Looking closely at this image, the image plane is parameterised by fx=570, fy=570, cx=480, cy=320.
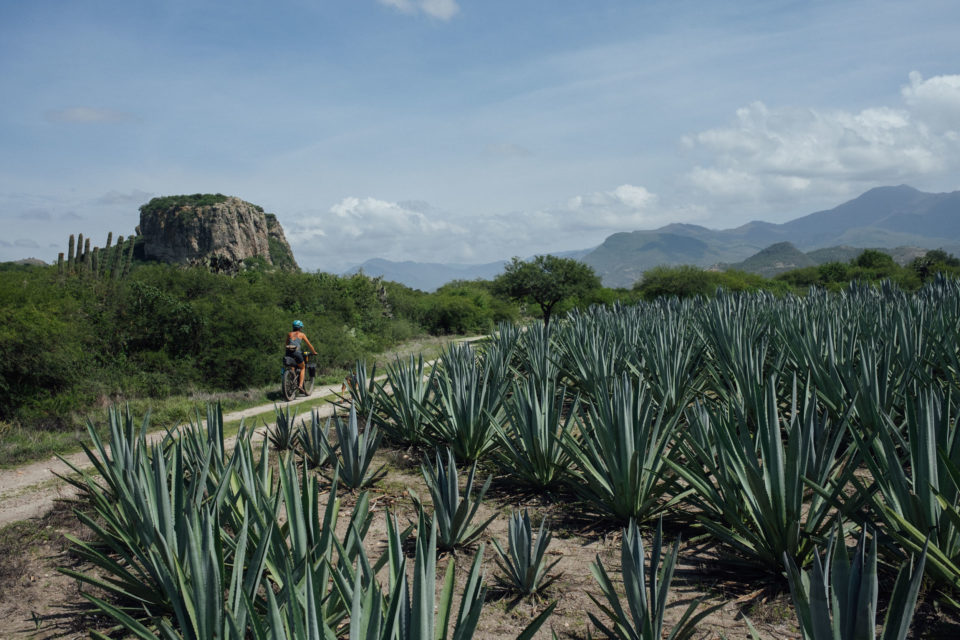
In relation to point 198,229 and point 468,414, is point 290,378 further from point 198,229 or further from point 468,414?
point 198,229

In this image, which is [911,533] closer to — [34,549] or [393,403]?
[393,403]

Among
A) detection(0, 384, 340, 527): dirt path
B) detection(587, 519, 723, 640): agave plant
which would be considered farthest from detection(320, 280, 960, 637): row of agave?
detection(0, 384, 340, 527): dirt path

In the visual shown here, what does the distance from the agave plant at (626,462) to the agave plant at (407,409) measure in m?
1.98

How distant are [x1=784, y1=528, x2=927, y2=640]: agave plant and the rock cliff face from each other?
260 feet

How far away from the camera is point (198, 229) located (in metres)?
80.4

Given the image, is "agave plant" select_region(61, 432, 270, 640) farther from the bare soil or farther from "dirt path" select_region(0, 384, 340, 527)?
"dirt path" select_region(0, 384, 340, 527)

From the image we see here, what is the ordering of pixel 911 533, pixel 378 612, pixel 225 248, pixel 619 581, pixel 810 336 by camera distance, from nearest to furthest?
pixel 378 612 < pixel 911 533 < pixel 619 581 < pixel 810 336 < pixel 225 248

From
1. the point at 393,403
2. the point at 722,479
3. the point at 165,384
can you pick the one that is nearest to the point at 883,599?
the point at 722,479

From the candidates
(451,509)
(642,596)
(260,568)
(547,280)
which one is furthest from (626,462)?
(547,280)

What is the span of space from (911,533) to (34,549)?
16.6 feet

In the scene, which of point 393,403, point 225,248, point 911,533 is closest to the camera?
point 911,533

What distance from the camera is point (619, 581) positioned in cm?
284

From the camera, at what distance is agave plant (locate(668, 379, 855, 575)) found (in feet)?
8.82

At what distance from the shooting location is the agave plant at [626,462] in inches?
132
